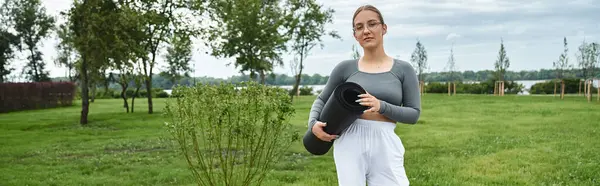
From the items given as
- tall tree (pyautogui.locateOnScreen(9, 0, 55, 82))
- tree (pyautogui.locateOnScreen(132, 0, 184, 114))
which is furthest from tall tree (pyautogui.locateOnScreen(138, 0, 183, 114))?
tall tree (pyautogui.locateOnScreen(9, 0, 55, 82))

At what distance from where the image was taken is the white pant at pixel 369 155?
296cm

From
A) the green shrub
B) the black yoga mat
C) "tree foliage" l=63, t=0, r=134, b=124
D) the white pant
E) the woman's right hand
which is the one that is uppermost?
"tree foliage" l=63, t=0, r=134, b=124

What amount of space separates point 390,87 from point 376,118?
19 centimetres

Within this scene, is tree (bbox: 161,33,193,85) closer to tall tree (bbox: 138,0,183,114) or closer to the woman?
tall tree (bbox: 138,0,183,114)

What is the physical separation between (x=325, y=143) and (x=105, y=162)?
9509 millimetres

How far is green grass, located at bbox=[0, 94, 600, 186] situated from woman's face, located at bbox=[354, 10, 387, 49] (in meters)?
5.50

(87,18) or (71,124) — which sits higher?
(87,18)

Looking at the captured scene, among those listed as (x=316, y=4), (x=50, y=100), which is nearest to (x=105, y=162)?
(x=50, y=100)

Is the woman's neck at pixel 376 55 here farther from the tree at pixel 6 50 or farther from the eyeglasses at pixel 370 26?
the tree at pixel 6 50

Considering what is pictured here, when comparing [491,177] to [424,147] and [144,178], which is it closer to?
[424,147]

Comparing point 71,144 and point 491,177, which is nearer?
point 491,177

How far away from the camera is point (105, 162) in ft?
37.7

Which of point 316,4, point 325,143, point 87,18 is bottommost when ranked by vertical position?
point 325,143

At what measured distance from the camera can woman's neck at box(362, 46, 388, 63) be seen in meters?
3.11
